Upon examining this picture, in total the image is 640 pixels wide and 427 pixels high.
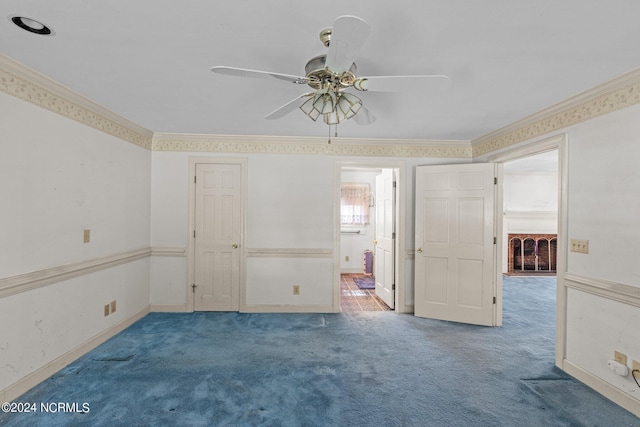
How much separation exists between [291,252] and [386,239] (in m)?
1.42

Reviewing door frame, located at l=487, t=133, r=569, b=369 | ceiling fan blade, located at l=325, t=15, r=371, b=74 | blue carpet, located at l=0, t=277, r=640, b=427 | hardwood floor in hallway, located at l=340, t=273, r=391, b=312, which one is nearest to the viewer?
ceiling fan blade, located at l=325, t=15, r=371, b=74

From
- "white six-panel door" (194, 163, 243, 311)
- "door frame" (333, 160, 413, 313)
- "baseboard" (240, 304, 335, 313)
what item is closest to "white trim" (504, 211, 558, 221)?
"door frame" (333, 160, 413, 313)

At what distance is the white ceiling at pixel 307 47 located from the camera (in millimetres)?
1423

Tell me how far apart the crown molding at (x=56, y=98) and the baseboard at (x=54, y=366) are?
2.00m

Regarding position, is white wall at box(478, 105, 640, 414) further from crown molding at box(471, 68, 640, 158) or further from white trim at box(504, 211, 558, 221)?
white trim at box(504, 211, 558, 221)

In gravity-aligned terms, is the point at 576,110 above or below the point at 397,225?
above

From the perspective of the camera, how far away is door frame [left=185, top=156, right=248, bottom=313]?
3.83 meters

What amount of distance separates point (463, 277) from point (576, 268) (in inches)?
49.6

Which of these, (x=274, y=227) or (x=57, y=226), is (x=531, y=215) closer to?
(x=274, y=227)

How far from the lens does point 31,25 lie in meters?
1.57

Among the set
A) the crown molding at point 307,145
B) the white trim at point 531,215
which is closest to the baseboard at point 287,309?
the crown molding at point 307,145

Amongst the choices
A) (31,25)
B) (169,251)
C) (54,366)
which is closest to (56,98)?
(31,25)

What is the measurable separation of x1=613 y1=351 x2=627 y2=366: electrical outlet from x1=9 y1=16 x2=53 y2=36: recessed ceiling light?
13.6 feet

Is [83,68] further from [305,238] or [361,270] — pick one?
[361,270]
